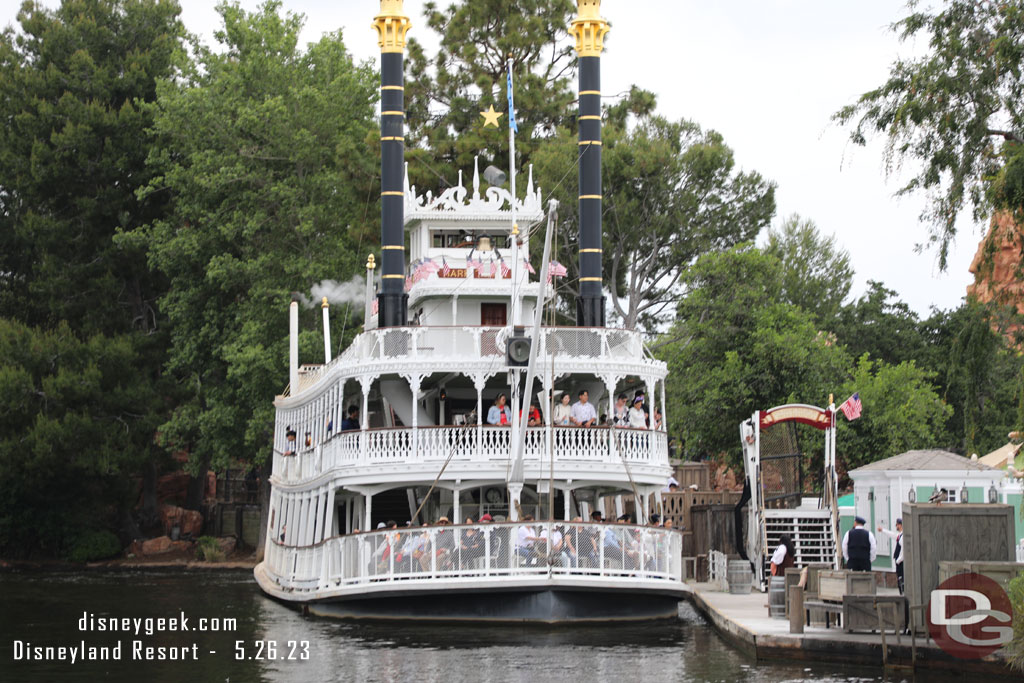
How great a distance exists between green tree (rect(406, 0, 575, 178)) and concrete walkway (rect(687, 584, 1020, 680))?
30.4 m

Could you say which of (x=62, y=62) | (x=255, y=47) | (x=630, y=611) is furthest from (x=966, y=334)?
(x=62, y=62)

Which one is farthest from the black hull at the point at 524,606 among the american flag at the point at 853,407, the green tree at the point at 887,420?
the green tree at the point at 887,420

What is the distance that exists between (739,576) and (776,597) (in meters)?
5.86

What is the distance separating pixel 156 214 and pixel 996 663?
137 feet

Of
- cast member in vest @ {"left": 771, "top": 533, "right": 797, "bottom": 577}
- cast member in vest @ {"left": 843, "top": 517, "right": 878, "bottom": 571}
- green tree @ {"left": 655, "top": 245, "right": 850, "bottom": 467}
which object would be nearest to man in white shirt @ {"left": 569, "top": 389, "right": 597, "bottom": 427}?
cast member in vest @ {"left": 771, "top": 533, "right": 797, "bottom": 577}

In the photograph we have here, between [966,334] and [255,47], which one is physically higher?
[255,47]

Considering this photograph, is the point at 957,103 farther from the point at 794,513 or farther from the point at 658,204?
the point at 658,204

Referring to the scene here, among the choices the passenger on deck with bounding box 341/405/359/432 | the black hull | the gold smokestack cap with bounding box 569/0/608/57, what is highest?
the gold smokestack cap with bounding box 569/0/608/57

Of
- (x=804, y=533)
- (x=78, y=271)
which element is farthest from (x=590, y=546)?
(x=78, y=271)

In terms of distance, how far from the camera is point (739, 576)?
1158 inches

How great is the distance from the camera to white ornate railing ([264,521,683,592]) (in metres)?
25.0

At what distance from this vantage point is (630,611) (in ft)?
85.8

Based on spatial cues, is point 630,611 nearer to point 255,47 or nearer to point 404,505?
point 404,505

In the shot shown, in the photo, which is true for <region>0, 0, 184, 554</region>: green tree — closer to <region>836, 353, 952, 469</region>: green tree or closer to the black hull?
<region>836, 353, 952, 469</region>: green tree
